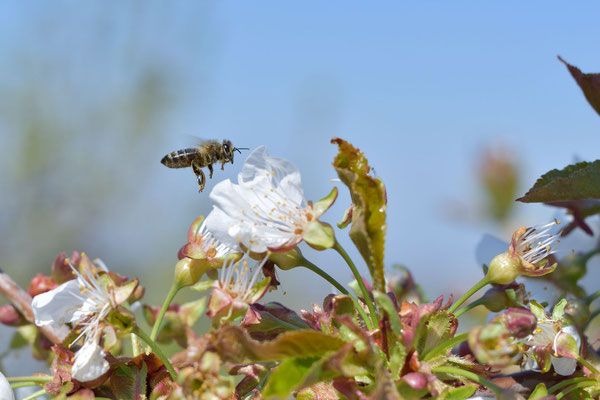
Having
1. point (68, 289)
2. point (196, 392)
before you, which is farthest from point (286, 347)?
point (68, 289)

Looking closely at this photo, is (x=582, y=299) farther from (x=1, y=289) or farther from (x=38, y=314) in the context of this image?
(x=1, y=289)

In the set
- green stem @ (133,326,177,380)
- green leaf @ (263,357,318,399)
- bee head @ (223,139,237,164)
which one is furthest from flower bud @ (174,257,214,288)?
bee head @ (223,139,237,164)

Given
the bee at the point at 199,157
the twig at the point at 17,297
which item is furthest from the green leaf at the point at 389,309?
the bee at the point at 199,157

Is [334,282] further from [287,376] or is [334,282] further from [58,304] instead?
[58,304]

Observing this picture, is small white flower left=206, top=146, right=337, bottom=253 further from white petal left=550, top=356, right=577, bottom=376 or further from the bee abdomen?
the bee abdomen

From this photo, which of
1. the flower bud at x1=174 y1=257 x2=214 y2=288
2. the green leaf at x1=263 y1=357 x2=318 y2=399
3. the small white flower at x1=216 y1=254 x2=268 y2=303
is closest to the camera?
the green leaf at x1=263 y1=357 x2=318 y2=399

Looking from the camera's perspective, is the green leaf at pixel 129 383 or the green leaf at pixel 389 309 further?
the green leaf at pixel 129 383

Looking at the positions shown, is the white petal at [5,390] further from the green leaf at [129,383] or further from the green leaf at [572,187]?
the green leaf at [572,187]
